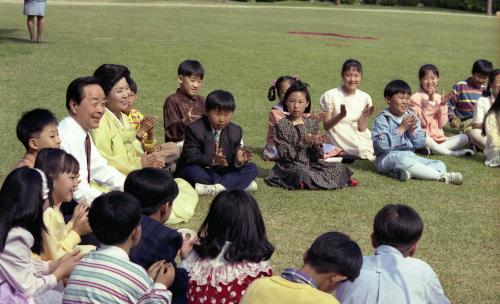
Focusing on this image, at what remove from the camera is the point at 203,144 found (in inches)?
314

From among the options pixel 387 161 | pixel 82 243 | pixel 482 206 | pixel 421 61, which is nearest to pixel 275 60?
pixel 421 61

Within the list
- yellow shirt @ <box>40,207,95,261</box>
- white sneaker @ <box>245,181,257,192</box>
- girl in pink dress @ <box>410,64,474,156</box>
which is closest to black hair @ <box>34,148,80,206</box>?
yellow shirt @ <box>40,207,95,261</box>

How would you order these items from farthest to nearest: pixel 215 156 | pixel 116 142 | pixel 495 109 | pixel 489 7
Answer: pixel 489 7, pixel 495 109, pixel 215 156, pixel 116 142

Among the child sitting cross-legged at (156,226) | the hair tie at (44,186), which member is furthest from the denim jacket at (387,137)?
the hair tie at (44,186)

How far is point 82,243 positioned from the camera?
590 cm

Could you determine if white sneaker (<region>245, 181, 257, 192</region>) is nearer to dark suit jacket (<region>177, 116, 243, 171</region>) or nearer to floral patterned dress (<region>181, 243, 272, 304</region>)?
dark suit jacket (<region>177, 116, 243, 171</region>)

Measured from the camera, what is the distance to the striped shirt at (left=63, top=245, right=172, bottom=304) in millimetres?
4039

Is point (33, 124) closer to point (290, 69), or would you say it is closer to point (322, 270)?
point (322, 270)

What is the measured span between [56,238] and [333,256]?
2101mm

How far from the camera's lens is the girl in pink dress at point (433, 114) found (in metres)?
10.2

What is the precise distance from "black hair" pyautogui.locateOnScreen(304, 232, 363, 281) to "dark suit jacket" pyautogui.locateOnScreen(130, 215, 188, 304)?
1099 millimetres

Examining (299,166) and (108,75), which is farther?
(299,166)

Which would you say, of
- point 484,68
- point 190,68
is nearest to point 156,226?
point 190,68

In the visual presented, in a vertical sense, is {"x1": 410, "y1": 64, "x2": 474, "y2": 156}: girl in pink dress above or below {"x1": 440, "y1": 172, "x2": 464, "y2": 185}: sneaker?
above
